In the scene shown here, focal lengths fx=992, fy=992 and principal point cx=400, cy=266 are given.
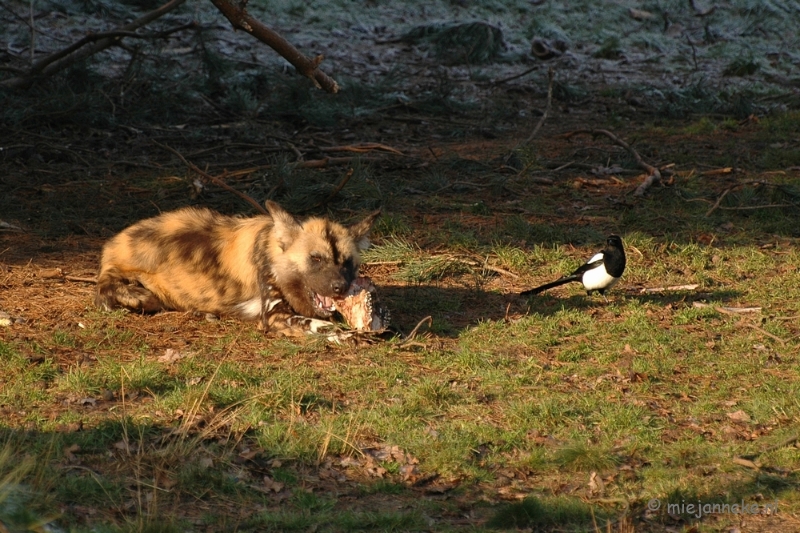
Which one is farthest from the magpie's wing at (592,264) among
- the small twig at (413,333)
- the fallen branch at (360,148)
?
the fallen branch at (360,148)

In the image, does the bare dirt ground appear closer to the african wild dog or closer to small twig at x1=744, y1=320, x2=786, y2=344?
the african wild dog

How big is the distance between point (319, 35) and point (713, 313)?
10609 millimetres

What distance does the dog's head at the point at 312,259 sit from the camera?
20.7 ft

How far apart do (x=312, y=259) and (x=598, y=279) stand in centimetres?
207

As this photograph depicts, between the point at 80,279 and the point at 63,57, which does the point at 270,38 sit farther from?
the point at 63,57

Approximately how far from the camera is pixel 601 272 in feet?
22.9

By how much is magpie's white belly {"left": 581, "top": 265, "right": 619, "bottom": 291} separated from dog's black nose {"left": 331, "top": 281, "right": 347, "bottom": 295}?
1.91 metres

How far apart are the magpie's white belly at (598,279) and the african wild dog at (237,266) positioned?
1.64 meters

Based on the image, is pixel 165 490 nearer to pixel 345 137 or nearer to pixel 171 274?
pixel 171 274

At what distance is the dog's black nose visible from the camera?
620cm

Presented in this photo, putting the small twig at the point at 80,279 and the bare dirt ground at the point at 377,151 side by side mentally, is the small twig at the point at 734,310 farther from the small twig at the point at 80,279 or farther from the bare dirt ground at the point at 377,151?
the small twig at the point at 80,279

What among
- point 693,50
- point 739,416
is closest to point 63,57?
point 739,416

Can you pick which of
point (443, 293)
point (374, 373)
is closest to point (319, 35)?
point (443, 293)

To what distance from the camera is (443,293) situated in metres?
7.32
